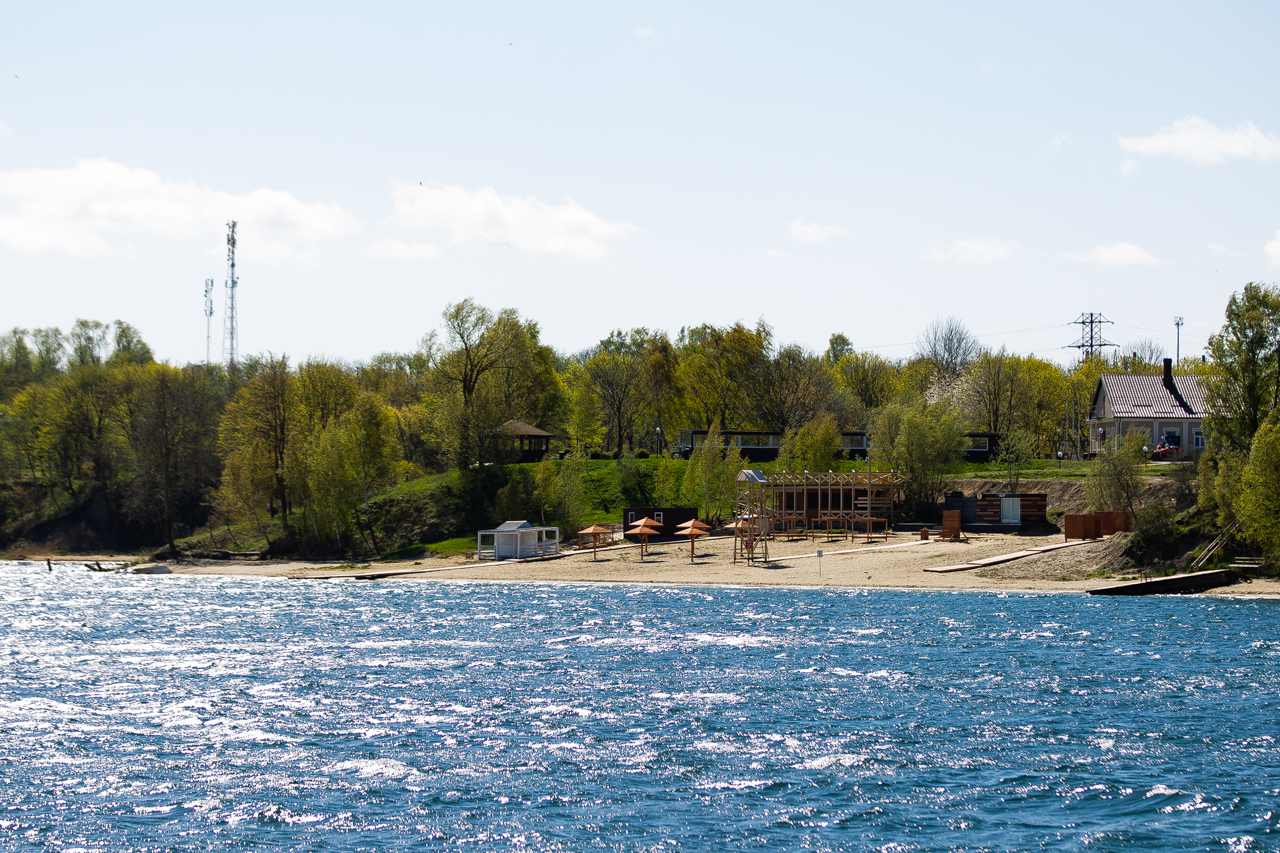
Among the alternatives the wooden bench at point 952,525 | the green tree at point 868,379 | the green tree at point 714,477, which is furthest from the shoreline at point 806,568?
the green tree at point 868,379

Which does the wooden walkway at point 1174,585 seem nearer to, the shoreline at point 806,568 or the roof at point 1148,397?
the shoreline at point 806,568

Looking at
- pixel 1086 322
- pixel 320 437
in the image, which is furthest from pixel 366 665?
pixel 1086 322

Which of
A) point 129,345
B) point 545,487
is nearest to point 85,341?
point 129,345

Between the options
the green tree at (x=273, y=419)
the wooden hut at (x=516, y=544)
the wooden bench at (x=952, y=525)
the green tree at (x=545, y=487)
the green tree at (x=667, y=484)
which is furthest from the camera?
the green tree at (x=667, y=484)

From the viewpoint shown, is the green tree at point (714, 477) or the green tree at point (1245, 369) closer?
the green tree at point (1245, 369)

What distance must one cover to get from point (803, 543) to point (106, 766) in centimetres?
5487

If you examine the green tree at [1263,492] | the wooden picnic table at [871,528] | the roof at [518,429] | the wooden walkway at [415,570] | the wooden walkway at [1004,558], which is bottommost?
the wooden walkway at [415,570]

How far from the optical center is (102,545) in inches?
3605

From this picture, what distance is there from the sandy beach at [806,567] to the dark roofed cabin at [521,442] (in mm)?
19175

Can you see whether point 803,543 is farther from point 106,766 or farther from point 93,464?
point 93,464

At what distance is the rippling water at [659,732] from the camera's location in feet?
59.8

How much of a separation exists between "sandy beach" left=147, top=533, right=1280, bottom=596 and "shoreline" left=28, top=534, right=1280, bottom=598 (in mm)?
57

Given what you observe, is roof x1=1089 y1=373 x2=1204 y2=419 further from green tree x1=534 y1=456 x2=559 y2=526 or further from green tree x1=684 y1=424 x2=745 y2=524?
green tree x1=534 y1=456 x2=559 y2=526

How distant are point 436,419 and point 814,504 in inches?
1285
